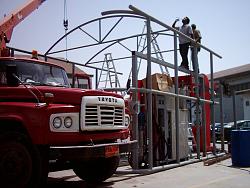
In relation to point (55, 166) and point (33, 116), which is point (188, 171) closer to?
point (55, 166)

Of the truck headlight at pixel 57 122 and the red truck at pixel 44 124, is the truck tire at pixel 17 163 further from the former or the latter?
the truck headlight at pixel 57 122

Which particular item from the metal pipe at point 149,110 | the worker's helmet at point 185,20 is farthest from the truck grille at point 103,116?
the worker's helmet at point 185,20

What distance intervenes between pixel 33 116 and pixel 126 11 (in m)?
5.02

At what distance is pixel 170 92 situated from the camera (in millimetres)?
11656

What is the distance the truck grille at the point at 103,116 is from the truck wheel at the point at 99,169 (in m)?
1.09

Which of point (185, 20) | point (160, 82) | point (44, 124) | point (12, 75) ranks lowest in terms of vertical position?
point (44, 124)

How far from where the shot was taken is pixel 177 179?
8828mm

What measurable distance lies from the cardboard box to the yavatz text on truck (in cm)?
335

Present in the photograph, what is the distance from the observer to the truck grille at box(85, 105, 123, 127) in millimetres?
6873

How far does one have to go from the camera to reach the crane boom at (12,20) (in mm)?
9867

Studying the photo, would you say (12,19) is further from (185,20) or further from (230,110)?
(230,110)

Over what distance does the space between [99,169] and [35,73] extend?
2.60 meters

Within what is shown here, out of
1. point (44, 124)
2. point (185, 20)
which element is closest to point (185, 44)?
point (185, 20)

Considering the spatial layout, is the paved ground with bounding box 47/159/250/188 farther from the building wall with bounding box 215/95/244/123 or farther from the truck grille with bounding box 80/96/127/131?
the building wall with bounding box 215/95/244/123
